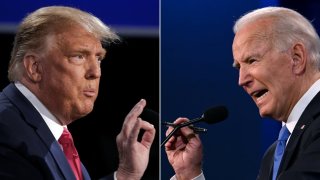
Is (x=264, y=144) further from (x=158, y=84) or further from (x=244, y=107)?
(x=158, y=84)

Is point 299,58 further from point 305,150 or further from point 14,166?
point 14,166

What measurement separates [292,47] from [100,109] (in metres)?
0.80

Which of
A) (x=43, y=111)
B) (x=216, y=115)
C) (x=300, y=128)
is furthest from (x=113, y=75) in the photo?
(x=300, y=128)

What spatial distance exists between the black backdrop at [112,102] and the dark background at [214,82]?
11.0 inches

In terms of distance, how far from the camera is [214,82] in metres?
2.54

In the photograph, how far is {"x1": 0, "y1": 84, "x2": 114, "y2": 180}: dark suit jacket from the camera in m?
1.69

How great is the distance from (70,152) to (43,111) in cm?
19

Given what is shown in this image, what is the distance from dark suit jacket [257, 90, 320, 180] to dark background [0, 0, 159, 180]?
0.65 m

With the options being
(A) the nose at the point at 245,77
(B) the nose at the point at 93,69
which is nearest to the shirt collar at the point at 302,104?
(A) the nose at the point at 245,77

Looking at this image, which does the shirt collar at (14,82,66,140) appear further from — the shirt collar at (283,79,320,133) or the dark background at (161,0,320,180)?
the shirt collar at (283,79,320,133)

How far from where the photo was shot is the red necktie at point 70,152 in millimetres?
2027

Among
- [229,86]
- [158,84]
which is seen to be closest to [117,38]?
→ [158,84]

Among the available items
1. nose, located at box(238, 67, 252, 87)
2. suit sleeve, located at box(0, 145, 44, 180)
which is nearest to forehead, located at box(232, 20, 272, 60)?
nose, located at box(238, 67, 252, 87)

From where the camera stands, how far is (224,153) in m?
2.55
